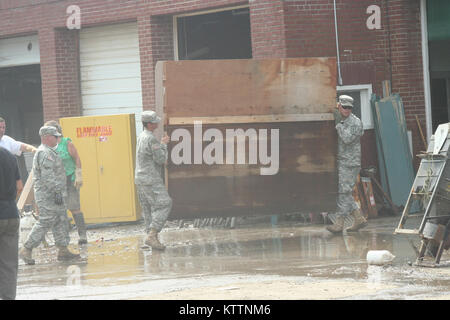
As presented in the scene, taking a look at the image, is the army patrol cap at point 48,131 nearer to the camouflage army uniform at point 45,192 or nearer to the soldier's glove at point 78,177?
the camouflage army uniform at point 45,192

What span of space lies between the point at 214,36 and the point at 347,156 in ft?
18.4

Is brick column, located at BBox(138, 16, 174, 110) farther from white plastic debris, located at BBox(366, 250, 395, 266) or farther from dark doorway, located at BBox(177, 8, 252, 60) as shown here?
white plastic debris, located at BBox(366, 250, 395, 266)

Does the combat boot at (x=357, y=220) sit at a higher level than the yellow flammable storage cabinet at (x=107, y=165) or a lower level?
lower

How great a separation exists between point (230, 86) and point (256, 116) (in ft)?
1.86

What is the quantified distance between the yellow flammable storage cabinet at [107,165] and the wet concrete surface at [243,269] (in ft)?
4.01

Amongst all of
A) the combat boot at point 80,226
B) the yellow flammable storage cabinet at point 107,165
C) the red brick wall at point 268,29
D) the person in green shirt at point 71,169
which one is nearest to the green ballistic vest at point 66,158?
the person in green shirt at point 71,169

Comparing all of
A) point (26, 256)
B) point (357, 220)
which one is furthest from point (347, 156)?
point (26, 256)

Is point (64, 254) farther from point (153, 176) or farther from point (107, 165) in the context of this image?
point (107, 165)

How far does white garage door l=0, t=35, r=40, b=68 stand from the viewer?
19281 mm

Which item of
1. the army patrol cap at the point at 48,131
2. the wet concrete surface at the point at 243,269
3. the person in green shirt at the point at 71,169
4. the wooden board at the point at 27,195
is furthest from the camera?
the wooden board at the point at 27,195

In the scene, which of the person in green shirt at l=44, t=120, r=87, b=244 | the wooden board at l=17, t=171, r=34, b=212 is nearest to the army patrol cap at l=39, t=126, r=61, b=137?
the person in green shirt at l=44, t=120, r=87, b=244

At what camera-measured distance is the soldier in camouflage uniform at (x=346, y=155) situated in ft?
40.3

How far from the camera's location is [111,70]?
711 inches
